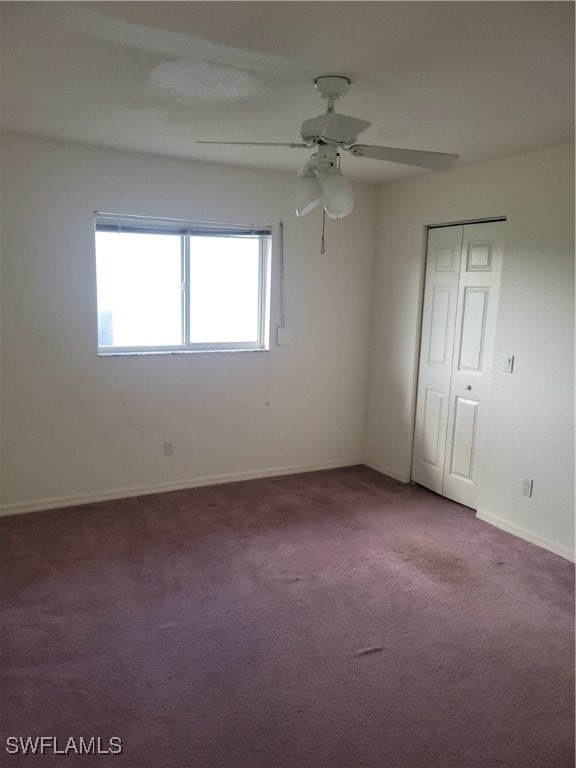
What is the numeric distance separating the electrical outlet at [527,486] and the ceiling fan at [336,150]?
1.99 m

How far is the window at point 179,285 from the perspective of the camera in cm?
373

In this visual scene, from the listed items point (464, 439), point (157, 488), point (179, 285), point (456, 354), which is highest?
point (179, 285)

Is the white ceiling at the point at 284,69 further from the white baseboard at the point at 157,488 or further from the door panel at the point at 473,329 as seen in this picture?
the white baseboard at the point at 157,488

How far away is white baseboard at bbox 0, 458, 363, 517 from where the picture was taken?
357 centimetres

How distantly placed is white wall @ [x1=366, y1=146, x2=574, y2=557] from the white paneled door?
108mm

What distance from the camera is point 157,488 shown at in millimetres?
3986

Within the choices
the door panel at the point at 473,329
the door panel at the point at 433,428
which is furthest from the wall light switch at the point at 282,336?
the door panel at the point at 473,329

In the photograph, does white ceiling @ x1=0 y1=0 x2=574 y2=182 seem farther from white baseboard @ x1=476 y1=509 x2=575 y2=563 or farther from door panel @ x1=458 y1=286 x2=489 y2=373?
white baseboard @ x1=476 y1=509 x2=575 y2=563

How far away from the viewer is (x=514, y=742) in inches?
75.0

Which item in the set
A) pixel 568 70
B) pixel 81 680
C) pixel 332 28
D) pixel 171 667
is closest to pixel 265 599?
pixel 171 667

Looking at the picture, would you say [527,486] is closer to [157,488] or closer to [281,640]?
[281,640]

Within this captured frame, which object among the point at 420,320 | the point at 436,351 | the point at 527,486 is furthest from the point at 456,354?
the point at 527,486

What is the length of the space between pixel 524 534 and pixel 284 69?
2.89 meters

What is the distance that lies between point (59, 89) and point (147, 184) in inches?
49.4
